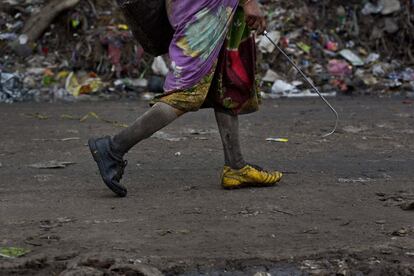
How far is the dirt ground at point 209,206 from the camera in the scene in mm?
3377

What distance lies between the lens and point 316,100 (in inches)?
355

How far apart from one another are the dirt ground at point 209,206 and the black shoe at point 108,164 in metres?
0.09

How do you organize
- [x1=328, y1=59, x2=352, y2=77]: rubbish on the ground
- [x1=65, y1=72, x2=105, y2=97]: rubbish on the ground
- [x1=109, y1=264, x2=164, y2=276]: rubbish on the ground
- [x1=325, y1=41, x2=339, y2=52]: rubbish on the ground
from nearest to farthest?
[x1=109, y1=264, x2=164, y2=276]: rubbish on the ground
[x1=65, y1=72, x2=105, y2=97]: rubbish on the ground
[x1=328, y1=59, x2=352, y2=77]: rubbish on the ground
[x1=325, y1=41, x2=339, y2=52]: rubbish on the ground

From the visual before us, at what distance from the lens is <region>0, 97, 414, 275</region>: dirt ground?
338 cm

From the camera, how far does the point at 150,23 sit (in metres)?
4.37

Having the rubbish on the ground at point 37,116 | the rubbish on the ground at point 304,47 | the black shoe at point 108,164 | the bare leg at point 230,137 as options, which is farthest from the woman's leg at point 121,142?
the rubbish on the ground at point 304,47

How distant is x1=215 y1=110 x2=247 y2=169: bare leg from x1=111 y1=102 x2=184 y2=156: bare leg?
341 millimetres

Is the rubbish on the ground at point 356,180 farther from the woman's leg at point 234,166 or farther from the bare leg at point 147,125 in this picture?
the bare leg at point 147,125

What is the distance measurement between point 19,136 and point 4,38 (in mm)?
4346

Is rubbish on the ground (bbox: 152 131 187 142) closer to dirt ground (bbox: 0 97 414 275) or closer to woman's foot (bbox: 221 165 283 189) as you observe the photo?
dirt ground (bbox: 0 97 414 275)

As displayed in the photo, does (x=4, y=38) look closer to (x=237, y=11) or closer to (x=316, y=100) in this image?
(x=316, y=100)

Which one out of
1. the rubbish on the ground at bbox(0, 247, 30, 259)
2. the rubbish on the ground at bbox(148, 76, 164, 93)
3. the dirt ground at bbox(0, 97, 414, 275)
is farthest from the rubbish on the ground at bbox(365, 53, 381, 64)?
the rubbish on the ground at bbox(0, 247, 30, 259)

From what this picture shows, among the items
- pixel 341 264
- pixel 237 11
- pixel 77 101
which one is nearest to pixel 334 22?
pixel 77 101

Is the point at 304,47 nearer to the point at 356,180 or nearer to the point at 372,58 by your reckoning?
the point at 372,58
